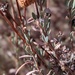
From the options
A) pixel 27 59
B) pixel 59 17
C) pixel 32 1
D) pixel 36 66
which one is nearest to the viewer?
pixel 32 1

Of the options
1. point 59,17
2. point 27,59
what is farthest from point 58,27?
point 27,59

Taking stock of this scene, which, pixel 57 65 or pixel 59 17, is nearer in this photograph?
pixel 57 65

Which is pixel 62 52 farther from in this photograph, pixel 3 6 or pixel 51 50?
pixel 3 6

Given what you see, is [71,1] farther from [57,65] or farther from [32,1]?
[57,65]

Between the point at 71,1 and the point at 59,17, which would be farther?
the point at 59,17

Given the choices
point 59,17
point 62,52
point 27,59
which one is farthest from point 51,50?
point 59,17

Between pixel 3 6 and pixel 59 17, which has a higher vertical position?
pixel 3 6

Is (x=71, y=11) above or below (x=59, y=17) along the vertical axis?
above

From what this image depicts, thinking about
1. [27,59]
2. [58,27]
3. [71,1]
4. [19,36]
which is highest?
[71,1]

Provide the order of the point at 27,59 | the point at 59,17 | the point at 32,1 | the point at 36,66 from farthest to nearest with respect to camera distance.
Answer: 1. the point at 59,17
2. the point at 27,59
3. the point at 36,66
4. the point at 32,1
